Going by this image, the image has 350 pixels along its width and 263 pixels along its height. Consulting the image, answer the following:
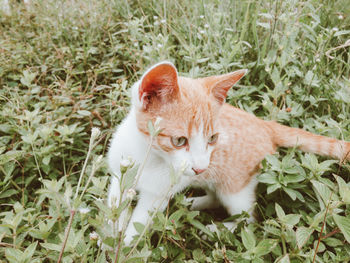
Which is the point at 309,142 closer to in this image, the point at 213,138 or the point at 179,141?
the point at 213,138

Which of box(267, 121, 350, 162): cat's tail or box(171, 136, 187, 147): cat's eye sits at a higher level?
box(171, 136, 187, 147): cat's eye

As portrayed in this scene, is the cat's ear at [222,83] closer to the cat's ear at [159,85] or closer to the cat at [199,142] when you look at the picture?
the cat at [199,142]

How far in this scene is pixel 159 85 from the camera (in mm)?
1170

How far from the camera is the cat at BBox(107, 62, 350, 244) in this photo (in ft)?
4.06

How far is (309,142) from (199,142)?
2.14 ft

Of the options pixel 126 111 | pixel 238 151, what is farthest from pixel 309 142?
pixel 126 111

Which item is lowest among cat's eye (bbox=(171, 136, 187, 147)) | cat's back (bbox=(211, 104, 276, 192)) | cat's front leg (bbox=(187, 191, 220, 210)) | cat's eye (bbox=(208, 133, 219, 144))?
cat's front leg (bbox=(187, 191, 220, 210))

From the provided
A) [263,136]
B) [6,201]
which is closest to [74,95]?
[6,201]

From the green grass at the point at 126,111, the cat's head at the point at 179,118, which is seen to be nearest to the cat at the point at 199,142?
the cat's head at the point at 179,118

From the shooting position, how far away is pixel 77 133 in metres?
1.78

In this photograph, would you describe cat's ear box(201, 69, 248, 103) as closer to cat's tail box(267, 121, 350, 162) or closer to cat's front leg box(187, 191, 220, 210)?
cat's tail box(267, 121, 350, 162)

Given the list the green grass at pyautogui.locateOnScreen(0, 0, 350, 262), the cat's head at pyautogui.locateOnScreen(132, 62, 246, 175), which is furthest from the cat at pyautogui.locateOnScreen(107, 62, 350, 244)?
the green grass at pyautogui.locateOnScreen(0, 0, 350, 262)

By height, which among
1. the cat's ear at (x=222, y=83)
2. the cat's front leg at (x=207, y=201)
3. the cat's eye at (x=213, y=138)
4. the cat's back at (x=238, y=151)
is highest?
the cat's ear at (x=222, y=83)

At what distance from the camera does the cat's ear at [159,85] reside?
105 cm
